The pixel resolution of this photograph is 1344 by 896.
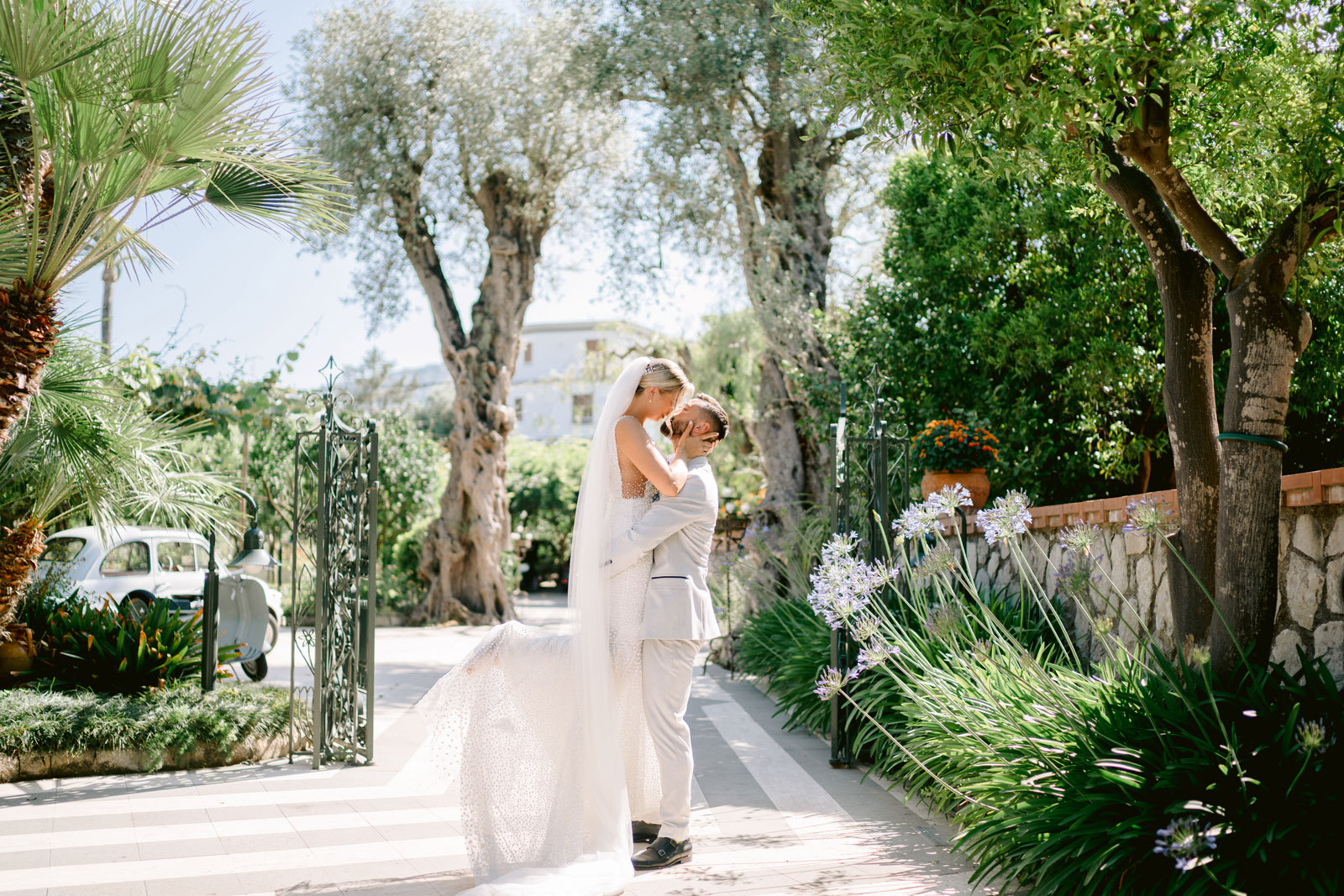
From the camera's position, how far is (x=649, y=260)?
14.3 meters

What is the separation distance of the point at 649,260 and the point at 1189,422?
10.8 meters

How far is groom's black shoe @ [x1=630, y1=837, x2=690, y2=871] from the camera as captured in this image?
156 inches

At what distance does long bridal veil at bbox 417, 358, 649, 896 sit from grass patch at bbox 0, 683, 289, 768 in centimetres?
279

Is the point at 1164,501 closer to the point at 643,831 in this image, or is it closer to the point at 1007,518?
the point at 1007,518

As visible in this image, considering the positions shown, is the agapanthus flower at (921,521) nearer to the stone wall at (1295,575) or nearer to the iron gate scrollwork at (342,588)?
the stone wall at (1295,575)

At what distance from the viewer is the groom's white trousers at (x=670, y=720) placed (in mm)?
3992

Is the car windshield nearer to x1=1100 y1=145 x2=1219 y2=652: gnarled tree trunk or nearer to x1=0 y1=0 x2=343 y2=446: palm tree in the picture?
x1=0 y1=0 x2=343 y2=446: palm tree

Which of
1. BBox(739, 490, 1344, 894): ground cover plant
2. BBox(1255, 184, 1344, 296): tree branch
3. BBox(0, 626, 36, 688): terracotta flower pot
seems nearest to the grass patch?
BBox(0, 626, 36, 688): terracotta flower pot

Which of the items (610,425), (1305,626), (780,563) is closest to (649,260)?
(780,563)

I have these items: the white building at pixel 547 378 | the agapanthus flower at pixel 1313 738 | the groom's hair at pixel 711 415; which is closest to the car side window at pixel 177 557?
the groom's hair at pixel 711 415

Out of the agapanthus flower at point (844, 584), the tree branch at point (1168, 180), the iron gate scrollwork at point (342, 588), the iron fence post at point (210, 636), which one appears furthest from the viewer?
the iron fence post at point (210, 636)

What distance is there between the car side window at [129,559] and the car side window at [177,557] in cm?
17

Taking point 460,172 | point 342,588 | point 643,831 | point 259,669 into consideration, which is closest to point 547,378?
point 460,172

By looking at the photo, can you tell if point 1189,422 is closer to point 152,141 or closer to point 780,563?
point 152,141
